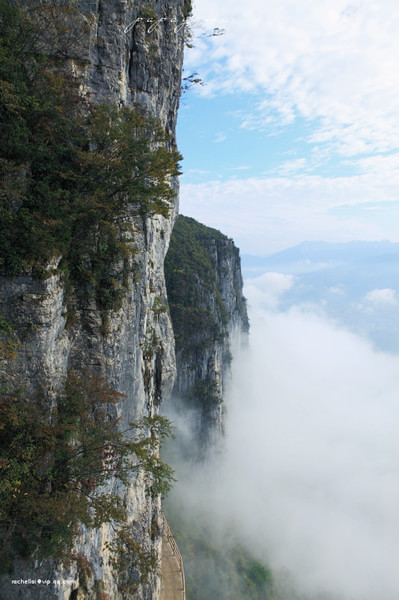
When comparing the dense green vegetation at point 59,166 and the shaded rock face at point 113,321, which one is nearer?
the dense green vegetation at point 59,166

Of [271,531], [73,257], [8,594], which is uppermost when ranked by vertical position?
[73,257]

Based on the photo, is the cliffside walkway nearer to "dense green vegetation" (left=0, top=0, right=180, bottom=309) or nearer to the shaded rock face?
the shaded rock face

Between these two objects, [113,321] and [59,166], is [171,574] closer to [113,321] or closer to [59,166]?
[113,321]

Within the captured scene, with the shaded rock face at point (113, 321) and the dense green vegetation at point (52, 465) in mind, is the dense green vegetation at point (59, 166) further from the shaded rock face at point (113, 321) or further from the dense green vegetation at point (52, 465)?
the dense green vegetation at point (52, 465)

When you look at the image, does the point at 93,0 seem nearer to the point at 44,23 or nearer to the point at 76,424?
the point at 44,23

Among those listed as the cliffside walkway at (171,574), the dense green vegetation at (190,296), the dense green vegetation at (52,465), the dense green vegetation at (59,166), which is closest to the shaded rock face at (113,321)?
the dense green vegetation at (52,465)

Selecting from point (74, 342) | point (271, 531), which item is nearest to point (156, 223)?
point (74, 342)

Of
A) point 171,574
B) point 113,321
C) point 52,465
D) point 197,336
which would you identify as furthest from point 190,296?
point 52,465
